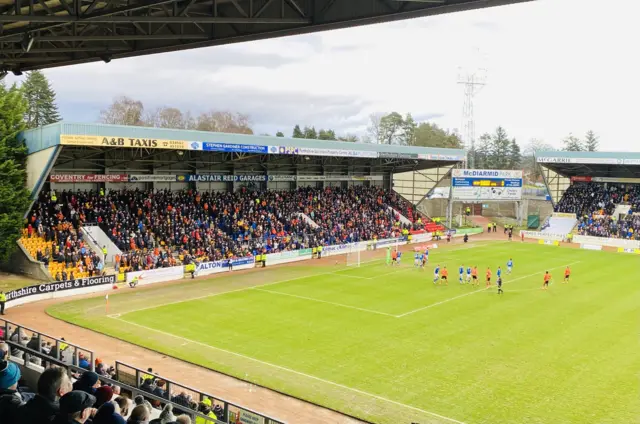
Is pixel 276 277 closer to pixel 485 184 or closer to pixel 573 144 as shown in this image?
pixel 485 184

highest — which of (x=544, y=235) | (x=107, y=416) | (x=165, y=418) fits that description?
(x=107, y=416)

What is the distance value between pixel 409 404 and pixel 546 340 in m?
9.64

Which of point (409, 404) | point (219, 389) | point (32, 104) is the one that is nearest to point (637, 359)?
point (409, 404)

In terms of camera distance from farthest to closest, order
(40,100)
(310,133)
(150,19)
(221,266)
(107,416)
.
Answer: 1. (310,133)
2. (40,100)
3. (221,266)
4. (150,19)
5. (107,416)

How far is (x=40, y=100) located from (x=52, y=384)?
89.5 m

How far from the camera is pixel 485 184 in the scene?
68.4m

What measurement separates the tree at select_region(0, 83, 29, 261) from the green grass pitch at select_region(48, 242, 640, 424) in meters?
6.31

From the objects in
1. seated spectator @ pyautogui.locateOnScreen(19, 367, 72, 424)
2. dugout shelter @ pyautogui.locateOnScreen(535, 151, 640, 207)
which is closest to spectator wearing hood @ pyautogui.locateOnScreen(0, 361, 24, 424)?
seated spectator @ pyautogui.locateOnScreen(19, 367, 72, 424)

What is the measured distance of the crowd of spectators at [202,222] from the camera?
37594mm

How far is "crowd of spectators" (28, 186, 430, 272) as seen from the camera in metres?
37.6

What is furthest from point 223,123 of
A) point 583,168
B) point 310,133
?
point 583,168

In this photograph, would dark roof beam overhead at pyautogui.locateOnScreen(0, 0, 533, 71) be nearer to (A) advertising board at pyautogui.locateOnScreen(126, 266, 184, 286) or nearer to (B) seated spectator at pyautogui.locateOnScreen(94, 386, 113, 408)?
(B) seated spectator at pyautogui.locateOnScreen(94, 386, 113, 408)

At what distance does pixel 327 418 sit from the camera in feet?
55.2

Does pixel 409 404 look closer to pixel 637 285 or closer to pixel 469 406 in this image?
pixel 469 406
